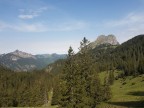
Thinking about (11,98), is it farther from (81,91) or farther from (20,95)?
(81,91)

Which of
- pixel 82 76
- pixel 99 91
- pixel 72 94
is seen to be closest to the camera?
pixel 72 94

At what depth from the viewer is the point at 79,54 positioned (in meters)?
54.7

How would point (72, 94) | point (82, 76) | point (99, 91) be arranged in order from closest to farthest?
point (72, 94), point (82, 76), point (99, 91)

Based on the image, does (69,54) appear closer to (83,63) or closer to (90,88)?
(83,63)

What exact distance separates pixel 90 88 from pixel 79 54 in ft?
25.3

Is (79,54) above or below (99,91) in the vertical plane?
above

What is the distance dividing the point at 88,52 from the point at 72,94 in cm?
1195

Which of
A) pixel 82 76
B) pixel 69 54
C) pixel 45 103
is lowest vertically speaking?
pixel 45 103

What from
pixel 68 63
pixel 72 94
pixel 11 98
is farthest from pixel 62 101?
pixel 11 98

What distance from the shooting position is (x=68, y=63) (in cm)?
4634

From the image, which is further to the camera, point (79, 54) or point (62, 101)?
point (79, 54)

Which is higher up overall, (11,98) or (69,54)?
(69,54)

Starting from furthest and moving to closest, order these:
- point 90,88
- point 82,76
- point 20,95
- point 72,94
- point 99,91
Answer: point 20,95
point 99,91
point 90,88
point 82,76
point 72,94

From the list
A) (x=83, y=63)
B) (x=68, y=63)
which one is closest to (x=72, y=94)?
(x=68, y=63)
